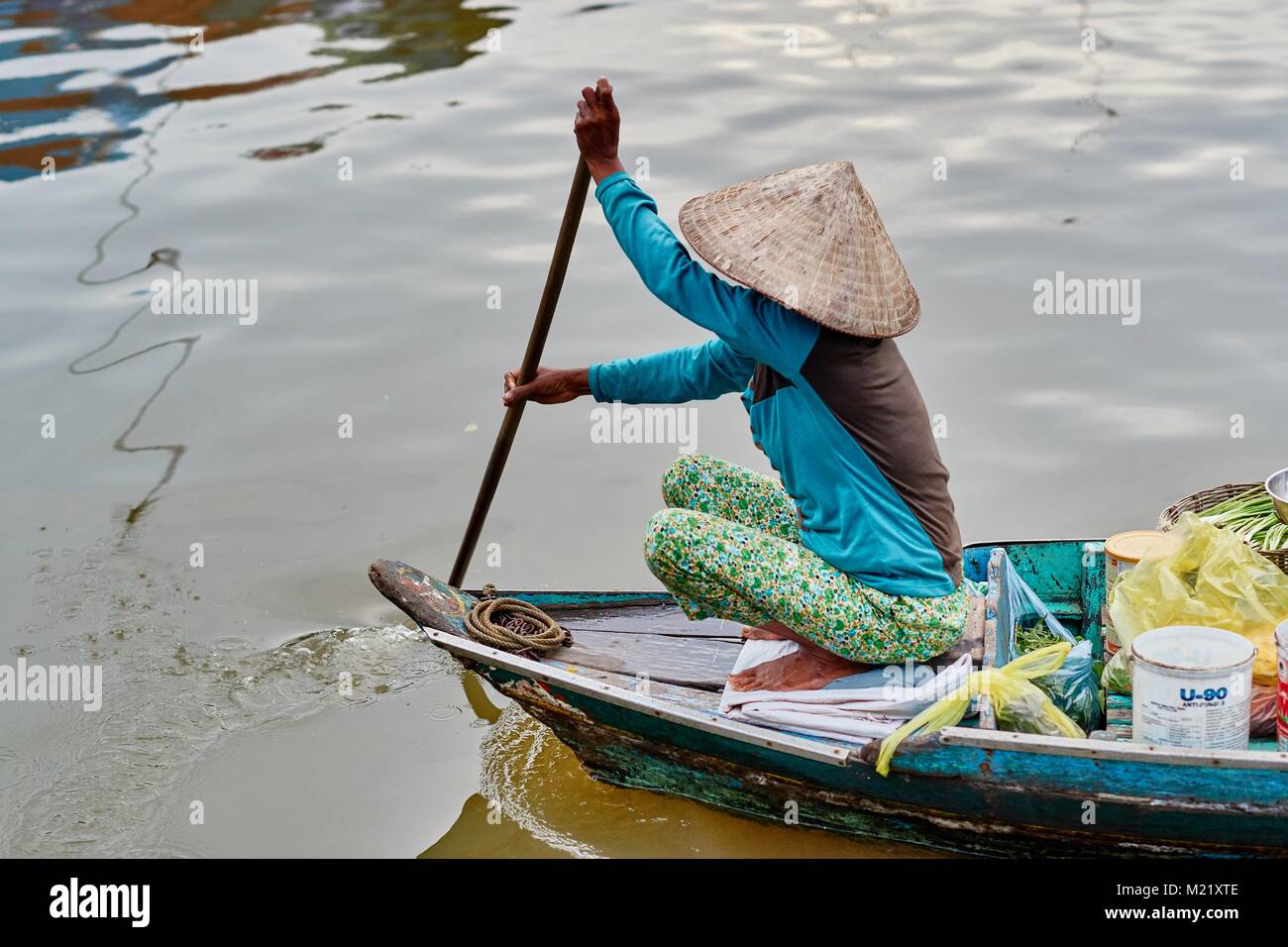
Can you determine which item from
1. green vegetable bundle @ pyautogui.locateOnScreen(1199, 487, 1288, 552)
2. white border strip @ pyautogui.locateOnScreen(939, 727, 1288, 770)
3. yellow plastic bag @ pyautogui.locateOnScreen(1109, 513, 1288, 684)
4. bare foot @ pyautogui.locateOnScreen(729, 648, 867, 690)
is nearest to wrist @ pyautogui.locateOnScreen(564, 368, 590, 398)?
bare foot @ pyautogui.locateOnScreen(729, 648, 867, 690)

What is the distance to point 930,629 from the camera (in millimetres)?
3420

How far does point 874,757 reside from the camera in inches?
130

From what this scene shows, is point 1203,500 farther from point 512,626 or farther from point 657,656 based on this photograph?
point 512,626

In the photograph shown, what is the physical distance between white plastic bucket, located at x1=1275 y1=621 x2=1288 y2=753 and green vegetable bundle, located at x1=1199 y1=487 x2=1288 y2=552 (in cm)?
45

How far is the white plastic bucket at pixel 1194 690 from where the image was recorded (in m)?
3.08

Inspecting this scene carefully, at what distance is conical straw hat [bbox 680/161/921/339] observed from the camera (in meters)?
3.19

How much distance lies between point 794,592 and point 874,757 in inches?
16.3

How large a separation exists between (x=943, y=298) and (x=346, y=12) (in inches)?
275

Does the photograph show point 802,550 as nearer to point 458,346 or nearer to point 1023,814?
point 1023,814

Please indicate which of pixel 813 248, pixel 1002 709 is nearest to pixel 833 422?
pixel 813 248

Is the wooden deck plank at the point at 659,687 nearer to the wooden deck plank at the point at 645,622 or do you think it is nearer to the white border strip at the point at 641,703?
the white border strip at the point at 641,703

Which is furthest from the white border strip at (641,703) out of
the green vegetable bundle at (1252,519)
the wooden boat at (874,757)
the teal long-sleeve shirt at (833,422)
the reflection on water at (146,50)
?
the reflection on water at (146,50)

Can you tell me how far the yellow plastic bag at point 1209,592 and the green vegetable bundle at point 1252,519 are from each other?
Result: 88 mm

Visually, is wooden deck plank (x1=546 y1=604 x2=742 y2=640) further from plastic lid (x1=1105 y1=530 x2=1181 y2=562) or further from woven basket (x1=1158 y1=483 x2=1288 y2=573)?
woven basket (x1=1158 y1=483 x2=1288 y2=573)
